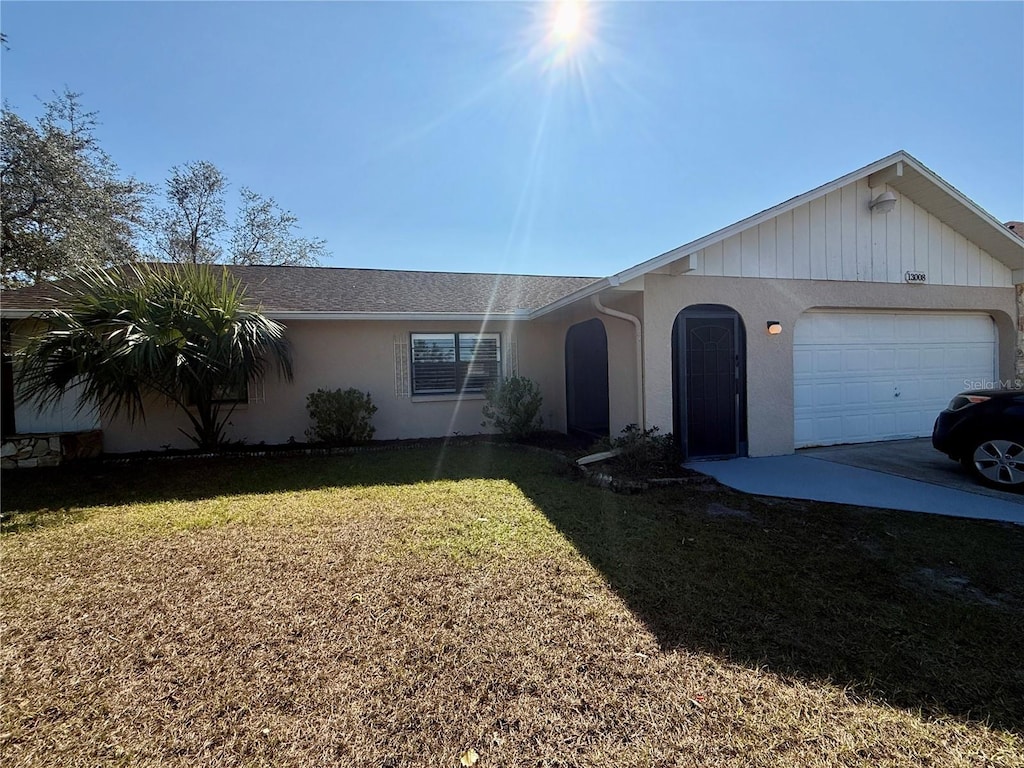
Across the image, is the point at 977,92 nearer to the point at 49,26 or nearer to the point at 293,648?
the point at 293,648

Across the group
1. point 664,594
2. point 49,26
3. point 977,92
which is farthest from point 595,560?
point 49,26

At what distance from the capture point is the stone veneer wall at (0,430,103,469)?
765 centimetres

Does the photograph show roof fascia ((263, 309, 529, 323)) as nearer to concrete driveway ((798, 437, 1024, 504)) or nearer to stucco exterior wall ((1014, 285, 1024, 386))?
concrete driveway ((798, 437, 1024, 504))

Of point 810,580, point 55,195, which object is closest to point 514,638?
point 810,580

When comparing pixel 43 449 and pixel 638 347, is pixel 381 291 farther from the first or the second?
pixel 43 449

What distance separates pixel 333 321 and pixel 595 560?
7.35 meters

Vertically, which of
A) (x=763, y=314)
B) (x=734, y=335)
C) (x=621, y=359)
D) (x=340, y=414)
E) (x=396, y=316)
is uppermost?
(x=396, y=316)

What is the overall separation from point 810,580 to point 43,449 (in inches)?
438

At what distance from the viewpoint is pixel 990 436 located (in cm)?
570

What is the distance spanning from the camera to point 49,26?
7.38 meters

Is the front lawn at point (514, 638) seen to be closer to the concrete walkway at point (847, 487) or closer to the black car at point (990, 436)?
the concrete walkway at point (847, 487)

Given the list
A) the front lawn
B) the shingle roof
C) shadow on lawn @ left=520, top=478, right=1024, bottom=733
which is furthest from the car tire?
the shingle roof

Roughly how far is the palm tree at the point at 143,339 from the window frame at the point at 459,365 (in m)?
2.72
